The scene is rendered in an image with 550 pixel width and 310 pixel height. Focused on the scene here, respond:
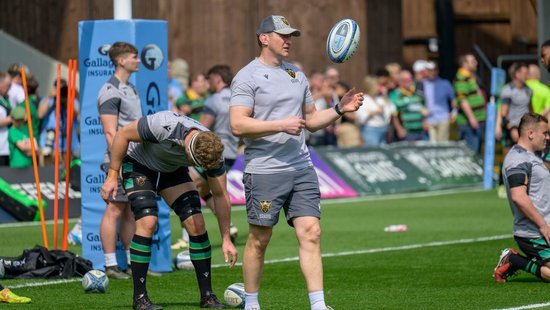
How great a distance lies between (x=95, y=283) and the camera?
38.6ft

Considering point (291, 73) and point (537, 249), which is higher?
point (291, 73)

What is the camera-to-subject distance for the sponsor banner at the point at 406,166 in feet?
79.6

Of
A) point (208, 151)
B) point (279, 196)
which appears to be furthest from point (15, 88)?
point (279, 196)

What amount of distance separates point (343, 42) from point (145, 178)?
206cm

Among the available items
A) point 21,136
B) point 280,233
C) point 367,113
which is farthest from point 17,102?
point 367,113

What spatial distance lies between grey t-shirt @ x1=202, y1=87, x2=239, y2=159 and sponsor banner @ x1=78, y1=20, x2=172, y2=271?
260cm

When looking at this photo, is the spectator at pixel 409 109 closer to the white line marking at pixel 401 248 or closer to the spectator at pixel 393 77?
the spectator at pixel 393 77

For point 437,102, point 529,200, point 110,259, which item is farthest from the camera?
point 437,102

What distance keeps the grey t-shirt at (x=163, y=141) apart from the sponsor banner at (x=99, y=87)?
2.49m

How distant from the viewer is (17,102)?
2103 cm

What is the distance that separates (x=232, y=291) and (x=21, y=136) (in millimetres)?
9702

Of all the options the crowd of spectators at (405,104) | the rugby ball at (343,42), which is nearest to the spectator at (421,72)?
the crowd of spectators at (405,104)

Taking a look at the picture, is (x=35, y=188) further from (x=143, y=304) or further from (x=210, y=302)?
(x=143, y=304)

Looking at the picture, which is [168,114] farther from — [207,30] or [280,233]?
[207,30]
